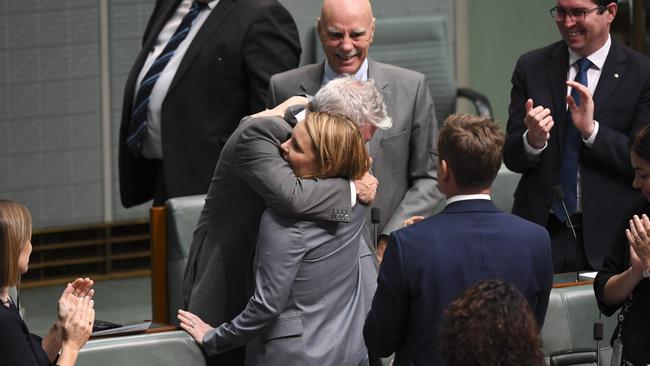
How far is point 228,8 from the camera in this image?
4781 mm

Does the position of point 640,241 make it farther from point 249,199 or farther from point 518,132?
point 518,132

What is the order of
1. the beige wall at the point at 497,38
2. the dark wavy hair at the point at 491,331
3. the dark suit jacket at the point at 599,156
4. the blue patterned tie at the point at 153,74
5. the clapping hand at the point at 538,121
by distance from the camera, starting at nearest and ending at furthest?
the dark wavy hair at the point at 491,331, the clapping hand at the point at 538,121, the dark suit jacket at the point at 599,156, the blue patterned tie at the point at 153,74, the beige wall at the point at 497,38

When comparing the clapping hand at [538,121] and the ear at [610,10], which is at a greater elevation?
the ear at [610,10]

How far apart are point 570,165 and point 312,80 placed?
0.87 m

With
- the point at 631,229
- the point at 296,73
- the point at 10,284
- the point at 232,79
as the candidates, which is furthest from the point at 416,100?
the point at 10,284

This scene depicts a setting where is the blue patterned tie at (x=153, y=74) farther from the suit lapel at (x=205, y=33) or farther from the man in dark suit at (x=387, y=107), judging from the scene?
the man in dark suit at (x=387, y=107)

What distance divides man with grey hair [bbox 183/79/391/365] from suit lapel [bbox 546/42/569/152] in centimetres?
93

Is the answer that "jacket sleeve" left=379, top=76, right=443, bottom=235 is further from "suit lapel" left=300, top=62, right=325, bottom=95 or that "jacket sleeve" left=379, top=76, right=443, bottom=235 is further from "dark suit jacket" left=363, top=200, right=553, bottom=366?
"dark suit jacket" left=363, top=200, right=553, bottom=366

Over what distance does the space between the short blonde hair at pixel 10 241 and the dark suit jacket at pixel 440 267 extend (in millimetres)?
801

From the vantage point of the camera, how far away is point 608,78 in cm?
412

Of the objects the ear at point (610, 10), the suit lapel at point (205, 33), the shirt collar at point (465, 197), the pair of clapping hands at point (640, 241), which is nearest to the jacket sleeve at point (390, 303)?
the shirt collar at point (465, 197)

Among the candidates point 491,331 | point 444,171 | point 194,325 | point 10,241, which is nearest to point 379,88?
point 194,325

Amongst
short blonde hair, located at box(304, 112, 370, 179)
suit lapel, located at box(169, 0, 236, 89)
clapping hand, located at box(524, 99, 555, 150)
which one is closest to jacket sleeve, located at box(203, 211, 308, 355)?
short blonde hair, located at box(304, 112, 370, 179)

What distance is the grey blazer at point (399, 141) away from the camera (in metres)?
4.03
